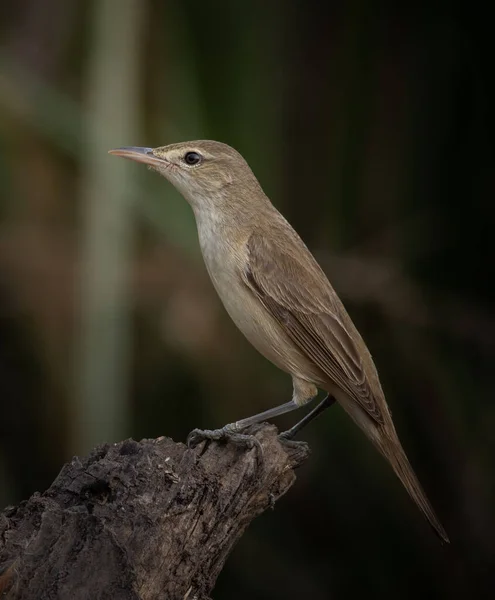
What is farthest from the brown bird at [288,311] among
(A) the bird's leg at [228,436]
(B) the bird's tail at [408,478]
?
(A) the bird's leg at [228,436]

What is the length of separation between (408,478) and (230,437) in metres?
0.93

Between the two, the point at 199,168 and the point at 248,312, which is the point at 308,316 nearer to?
the point at 248,312

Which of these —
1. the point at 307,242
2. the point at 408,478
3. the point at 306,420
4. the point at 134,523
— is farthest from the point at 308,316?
the point at 307,242

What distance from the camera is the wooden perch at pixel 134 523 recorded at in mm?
3129

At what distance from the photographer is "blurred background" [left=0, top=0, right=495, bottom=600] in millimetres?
6824

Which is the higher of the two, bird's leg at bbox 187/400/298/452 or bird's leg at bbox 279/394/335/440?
bird's leg at bbox 187/400/298/452

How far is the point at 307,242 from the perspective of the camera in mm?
7164

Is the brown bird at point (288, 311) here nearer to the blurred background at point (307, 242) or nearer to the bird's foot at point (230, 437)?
the bird's foot at point (230, 437)

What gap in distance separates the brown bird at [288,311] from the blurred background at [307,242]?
1679 mm

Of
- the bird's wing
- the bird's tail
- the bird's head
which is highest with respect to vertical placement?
the bird's head

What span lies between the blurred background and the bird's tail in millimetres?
2182

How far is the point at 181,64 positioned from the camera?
22.8ft

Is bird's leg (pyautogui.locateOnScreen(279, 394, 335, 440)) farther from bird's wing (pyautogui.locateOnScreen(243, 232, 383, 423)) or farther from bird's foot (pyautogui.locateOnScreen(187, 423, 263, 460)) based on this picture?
bird's foot (pyautogui.locateOnScreen(187, 423, 263, 460))

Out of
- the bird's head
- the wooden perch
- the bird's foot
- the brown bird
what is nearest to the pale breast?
the brown bird
